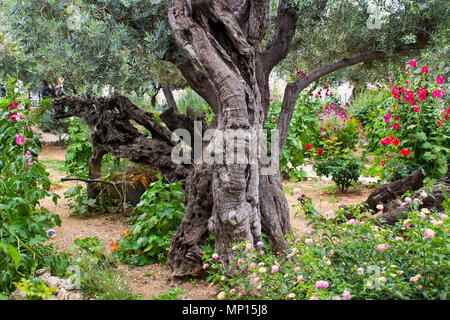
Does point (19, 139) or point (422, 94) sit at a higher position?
point (422, 94)

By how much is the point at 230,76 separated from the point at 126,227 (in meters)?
2.74

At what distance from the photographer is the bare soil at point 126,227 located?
323 cm

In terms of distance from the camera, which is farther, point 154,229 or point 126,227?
point 126,227

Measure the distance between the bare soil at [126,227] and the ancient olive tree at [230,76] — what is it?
0.19m

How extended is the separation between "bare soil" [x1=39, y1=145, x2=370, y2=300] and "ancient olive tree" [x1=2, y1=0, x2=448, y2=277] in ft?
0.61

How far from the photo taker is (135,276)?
3477 millimetres

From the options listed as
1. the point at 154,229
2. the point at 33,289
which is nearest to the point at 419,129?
the point at 154,229

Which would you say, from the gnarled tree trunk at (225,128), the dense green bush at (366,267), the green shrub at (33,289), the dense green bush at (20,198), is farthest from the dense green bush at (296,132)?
the green shrub at (33,289)

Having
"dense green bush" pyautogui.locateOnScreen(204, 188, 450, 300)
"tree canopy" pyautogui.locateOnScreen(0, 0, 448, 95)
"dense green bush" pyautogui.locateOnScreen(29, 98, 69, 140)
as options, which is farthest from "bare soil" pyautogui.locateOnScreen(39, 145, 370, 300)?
"dense green bush" pyautogui.locateOnScreen(29, 98, 69, 140)

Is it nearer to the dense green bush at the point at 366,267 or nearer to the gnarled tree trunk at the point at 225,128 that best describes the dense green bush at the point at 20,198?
the gnarled tree trunk at the point at 225,128

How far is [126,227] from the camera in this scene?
504 cm

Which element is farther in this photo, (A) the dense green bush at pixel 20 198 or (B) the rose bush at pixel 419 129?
(B) the rose bush at pixel 419 129

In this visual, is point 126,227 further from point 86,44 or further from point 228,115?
point 228,115
